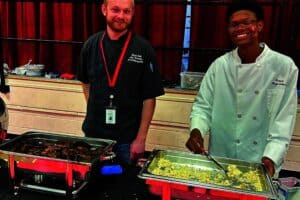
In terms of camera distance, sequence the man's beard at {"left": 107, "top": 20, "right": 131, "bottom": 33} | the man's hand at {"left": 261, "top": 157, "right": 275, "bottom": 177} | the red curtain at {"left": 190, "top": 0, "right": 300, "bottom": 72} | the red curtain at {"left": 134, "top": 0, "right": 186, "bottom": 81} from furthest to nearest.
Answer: the red curtain at {"left": 134, "top": 0, "right": 186, "bottom": 81} < the red curtain at {"left": 190, "top": 0, "right": 300, "bottom": 72} < the man's beard at {"left": 107, "top": 20, "right": 131, "bottom": 33} < the man's hand at {"left": 261, "top": 157, "right": 275, "bottom": 177}

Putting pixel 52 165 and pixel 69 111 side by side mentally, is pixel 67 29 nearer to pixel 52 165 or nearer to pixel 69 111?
pixel 69 111

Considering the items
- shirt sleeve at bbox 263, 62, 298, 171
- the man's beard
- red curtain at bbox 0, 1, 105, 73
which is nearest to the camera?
shirt sleeve at bbox 263, 62, 298, 171

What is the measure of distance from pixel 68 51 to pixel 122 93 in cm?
160

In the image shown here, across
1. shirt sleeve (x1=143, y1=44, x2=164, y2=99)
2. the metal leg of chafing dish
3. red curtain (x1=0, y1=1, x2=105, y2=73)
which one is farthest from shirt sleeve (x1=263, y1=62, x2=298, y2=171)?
red curtain (x1=0, y1=1, x2=105, y2=73)

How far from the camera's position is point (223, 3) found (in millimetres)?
2482

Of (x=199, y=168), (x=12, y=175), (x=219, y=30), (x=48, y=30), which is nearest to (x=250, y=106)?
(x=199, y=168)

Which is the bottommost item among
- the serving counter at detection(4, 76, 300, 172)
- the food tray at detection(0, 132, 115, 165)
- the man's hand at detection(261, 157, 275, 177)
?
the serving counter at detection(4, 76, 300, 172)

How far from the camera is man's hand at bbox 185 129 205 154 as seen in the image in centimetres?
132

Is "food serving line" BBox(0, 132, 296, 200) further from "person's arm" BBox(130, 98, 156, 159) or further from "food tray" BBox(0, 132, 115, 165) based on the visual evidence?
"person's arm" BBox(130, 98, 156, 159)

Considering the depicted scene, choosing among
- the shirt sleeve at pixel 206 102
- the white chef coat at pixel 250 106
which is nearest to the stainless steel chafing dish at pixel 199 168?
the white chef coat at pixel 250 106

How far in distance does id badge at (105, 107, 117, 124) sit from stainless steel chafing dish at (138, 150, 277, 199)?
482 mm

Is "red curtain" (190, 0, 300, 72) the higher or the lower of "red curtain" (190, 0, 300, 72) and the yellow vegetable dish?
the higher

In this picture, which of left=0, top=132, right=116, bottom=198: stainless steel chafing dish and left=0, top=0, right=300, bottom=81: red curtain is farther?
left=0, top=0, right=300, bottom=81: red curtain

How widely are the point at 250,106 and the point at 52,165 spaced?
2.85 feet
